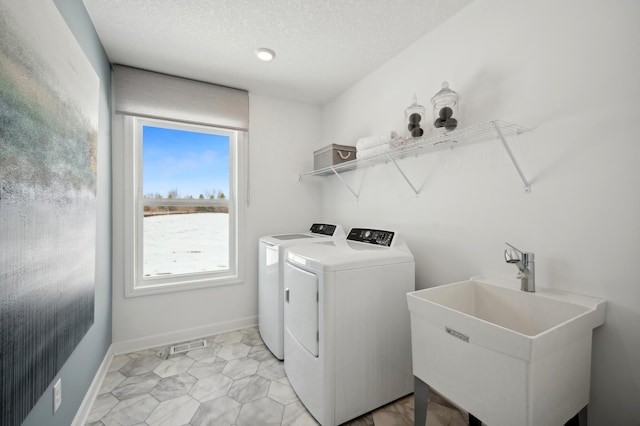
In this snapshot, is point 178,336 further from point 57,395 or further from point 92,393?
point 57,395

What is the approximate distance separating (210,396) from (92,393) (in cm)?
75

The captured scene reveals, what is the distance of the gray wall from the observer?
1.32 meters

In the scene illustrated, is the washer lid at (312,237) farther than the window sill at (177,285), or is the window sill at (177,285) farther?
the window sill at (177,285)

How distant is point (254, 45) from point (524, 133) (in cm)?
190

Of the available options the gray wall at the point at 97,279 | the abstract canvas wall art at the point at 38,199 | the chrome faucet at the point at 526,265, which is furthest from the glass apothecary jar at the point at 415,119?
the gray wall at the point at 97,279

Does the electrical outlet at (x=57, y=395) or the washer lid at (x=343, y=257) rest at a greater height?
the washer lid at (x=343, y=257)

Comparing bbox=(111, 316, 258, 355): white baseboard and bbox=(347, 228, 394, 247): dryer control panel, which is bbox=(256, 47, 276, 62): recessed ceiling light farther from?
bbox=(111, 316, 258, 355): white baseboard

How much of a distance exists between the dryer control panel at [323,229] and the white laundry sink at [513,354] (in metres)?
1.38

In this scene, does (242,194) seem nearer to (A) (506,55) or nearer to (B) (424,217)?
(B) (424,217)

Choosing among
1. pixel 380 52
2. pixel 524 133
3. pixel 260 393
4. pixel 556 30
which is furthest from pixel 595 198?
pixel 260 393

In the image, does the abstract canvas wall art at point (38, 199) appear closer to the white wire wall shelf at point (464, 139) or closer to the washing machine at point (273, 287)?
the washing machine at point (273, 287)

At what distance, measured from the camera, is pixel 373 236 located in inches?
82.0

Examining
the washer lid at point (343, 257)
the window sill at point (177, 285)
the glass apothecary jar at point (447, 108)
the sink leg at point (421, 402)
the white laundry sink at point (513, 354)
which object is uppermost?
the glass apothecary jar at point (447, 108)

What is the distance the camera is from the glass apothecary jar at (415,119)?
72.4 inches
